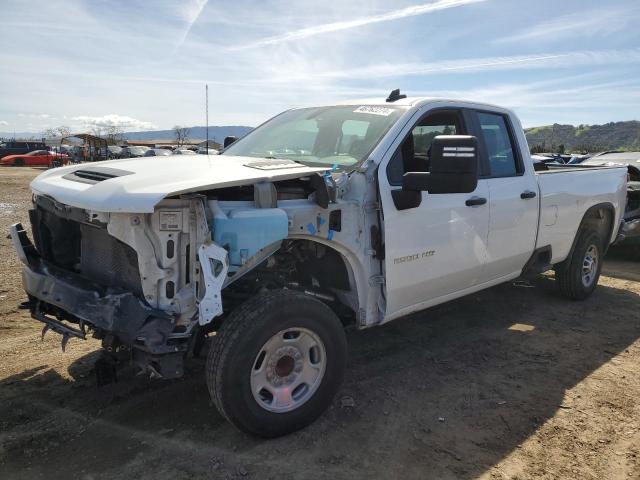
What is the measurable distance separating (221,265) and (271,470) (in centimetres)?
114

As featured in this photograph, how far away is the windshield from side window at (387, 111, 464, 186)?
19 cm

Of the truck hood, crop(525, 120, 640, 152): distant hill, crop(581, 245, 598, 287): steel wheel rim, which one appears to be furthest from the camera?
crop(525, 120, 640, 152): distant hill

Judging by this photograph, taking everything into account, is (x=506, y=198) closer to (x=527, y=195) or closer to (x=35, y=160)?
(x=527, y=195)

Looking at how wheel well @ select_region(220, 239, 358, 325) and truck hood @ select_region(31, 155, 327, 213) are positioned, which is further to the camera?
wheel well @ select_region(220, 239, 358, 325)

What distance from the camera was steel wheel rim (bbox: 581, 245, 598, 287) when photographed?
586cm

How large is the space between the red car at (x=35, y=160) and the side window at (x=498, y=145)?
1406 inches

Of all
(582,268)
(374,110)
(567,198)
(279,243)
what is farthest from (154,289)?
(582,268)

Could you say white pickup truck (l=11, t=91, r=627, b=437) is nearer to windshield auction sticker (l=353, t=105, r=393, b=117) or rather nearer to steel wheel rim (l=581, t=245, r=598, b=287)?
windshield auction sticker (l=353, t=105, r=393, b=117)

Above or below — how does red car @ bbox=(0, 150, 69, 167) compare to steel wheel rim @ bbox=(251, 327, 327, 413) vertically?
above

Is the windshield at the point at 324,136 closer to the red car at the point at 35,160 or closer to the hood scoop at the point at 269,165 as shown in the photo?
the hood scoop at the point at 269,165

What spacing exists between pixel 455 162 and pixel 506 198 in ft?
5.43

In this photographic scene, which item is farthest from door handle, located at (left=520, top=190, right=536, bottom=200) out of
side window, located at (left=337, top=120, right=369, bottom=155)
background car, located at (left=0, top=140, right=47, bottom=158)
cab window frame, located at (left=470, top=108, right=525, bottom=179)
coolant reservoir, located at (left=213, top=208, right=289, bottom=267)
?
background car, located at (left=0, top=140, right=47, bottom=158)

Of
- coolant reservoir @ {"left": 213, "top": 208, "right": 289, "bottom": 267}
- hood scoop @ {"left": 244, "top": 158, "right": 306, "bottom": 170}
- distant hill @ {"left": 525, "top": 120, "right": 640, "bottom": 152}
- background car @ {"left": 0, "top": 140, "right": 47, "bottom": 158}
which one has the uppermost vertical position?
distant hill @ {"left": 525, "top": 120, "right": 640, "bottom": 152}

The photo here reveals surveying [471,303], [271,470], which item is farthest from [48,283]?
[471,303]
